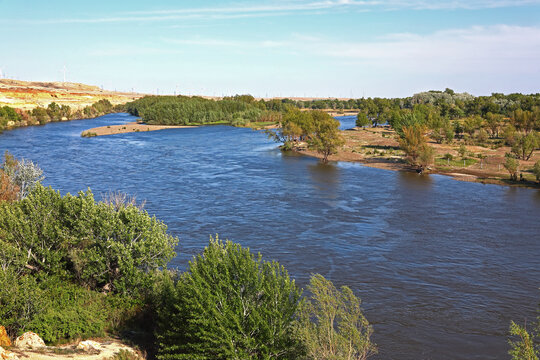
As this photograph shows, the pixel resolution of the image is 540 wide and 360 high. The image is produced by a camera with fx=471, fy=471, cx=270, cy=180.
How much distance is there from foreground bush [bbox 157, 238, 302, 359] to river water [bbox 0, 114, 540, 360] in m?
9.44

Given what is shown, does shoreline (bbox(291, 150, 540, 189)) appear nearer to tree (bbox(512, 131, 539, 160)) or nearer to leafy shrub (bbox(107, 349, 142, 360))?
tree (bbox(512, 131, 539, 160))

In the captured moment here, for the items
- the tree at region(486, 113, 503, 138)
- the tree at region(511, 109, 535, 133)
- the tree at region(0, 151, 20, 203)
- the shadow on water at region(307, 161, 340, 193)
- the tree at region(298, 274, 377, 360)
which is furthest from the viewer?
the tree at region(486, 113, 503, 138)

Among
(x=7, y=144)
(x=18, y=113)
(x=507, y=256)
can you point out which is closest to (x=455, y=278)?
(x=507, y=256)

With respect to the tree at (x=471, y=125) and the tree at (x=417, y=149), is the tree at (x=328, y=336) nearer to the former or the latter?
the tree at (x=417, y=149)

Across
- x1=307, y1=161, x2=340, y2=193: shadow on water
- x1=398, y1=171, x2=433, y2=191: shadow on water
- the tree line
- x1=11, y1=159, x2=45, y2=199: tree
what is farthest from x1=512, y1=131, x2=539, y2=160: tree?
x1=11, y1=159, x2=45, y2=199: tree

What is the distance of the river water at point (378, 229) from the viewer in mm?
31344

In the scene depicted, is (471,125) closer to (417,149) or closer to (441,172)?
(417,149)

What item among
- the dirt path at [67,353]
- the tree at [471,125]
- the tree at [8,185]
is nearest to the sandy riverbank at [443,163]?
the tree at [471,125]

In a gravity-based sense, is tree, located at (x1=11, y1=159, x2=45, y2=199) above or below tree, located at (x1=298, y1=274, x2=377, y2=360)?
above

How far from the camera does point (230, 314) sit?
798 inches

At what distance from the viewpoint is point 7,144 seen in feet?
345

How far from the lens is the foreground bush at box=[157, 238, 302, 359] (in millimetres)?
20000

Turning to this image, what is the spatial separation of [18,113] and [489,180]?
156924 millimetres

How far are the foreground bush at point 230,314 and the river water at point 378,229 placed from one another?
9.44 m
